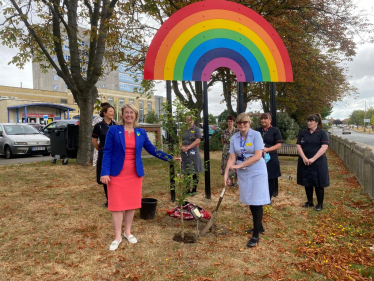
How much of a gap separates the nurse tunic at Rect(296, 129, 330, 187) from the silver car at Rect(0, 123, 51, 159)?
12624 mm

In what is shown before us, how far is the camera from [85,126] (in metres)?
10.3

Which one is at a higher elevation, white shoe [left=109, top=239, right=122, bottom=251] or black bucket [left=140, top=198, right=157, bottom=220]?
black bucket [left=140, top=198, right=157, bottom=220]

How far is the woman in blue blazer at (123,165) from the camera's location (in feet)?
12.4

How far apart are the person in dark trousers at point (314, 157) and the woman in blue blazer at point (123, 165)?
135 inches

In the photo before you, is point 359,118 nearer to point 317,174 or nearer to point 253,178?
point 317,174

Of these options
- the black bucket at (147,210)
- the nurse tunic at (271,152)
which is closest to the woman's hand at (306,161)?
the nurse tunic at (271,152)

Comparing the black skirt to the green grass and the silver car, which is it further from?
the silver car

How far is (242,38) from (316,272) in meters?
4.69

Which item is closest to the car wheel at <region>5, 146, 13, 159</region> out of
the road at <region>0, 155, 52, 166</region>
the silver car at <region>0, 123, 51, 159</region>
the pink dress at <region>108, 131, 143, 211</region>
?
the silver car at <region>0, 123, 51, 159</region>

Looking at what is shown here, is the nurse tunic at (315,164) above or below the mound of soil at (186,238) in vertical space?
above

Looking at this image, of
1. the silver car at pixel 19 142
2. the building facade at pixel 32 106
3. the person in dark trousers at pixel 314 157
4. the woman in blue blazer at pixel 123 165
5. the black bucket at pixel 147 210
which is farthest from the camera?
the building facade at pixel 32 106

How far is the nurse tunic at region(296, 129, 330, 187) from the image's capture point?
558cm

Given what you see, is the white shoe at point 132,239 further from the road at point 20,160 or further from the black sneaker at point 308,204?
the road at point 20,160

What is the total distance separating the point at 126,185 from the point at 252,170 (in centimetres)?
173
